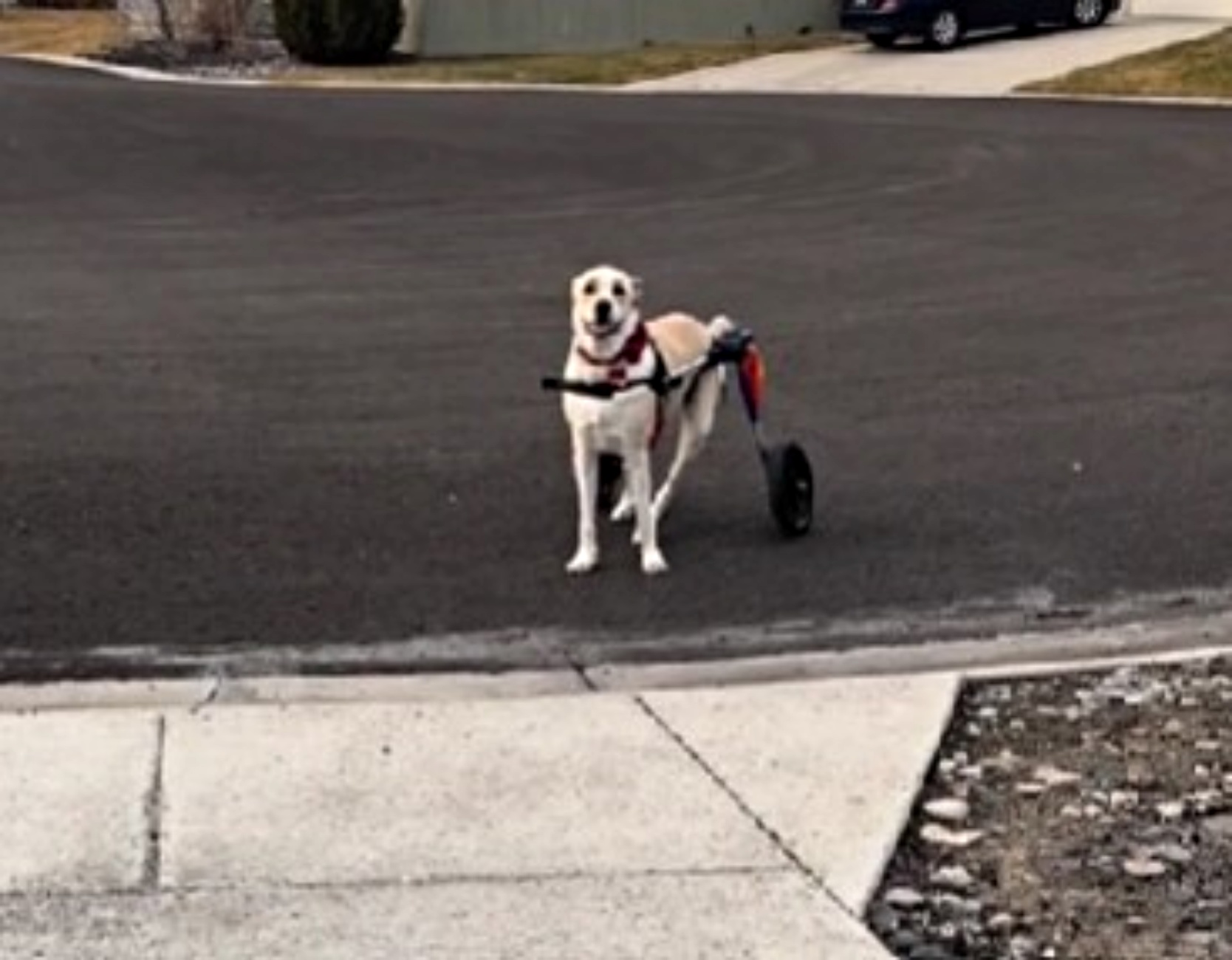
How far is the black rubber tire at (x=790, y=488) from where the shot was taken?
856cm

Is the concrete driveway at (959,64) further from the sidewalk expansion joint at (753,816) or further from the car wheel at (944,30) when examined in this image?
the sidewalk expansion joint at (753,816)

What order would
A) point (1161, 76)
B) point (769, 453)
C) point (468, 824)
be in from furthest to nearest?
point (1161, 76) < point (769, 453) < point (468, 824)

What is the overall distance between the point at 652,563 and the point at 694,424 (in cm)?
63

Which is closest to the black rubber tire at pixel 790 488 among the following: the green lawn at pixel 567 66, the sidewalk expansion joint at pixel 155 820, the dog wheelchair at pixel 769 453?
the dog wheelchair at pixel 769 453

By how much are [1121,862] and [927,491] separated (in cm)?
391

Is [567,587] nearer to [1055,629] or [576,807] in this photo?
[1055,629]

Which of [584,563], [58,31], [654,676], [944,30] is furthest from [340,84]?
[654,676]

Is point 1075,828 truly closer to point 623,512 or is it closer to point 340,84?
point 623,512

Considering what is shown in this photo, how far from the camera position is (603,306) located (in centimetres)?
791

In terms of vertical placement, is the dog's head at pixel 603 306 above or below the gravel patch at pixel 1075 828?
above

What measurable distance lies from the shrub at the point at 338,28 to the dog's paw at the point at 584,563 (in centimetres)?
3452

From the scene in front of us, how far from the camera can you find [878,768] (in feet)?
20.4

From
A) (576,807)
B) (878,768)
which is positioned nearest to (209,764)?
(576,807)

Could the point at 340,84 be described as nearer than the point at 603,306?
No
